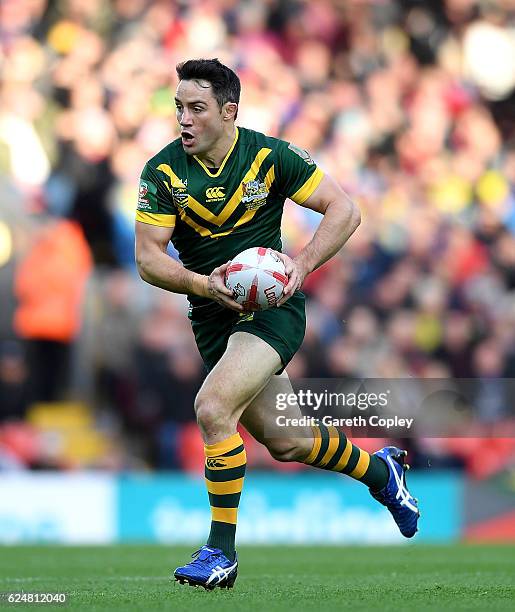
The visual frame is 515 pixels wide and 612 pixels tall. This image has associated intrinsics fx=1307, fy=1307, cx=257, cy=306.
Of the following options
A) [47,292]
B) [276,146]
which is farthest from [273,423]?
[47,292]

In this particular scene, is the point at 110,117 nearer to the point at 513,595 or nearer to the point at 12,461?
the point at 12,461

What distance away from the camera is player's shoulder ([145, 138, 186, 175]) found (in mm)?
6277

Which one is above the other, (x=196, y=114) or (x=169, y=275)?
(x=196, y=114)

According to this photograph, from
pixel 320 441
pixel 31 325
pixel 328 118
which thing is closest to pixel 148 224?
pixel 320 441

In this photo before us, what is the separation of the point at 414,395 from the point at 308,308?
6.30 ft

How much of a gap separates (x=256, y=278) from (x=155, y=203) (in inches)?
26.3

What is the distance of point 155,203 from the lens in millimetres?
6207

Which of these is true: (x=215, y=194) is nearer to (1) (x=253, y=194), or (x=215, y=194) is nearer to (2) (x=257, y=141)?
(1) (x=253, y=194)

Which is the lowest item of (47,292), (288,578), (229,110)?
Result: (288,578)

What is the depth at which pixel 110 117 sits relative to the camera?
42.2ft

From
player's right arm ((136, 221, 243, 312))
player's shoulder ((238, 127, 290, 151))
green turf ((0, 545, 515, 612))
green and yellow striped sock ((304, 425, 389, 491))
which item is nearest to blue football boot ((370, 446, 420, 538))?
green and yellow striped sock ((304, 425, 389, 491))

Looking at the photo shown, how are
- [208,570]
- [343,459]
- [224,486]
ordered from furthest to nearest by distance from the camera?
[343,459] → [224,486] → [208,570]

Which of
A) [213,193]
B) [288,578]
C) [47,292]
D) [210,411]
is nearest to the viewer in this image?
[210,411]

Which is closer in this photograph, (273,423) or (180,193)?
(180,193)
